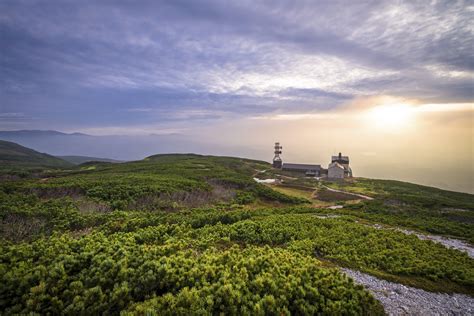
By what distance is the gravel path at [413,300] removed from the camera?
25.8 feet

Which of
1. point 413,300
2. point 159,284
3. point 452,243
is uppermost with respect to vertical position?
point 159,284

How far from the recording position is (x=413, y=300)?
8.41 metres

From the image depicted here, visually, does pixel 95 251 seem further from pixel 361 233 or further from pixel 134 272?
pixel 361 233

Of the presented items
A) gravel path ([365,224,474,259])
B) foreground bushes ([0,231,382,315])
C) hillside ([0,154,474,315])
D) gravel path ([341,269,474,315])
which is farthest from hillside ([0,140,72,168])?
gravel path ([365,224,474,259])

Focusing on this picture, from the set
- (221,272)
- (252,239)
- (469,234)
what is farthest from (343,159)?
(221,272)

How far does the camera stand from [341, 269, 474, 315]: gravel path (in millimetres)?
7863

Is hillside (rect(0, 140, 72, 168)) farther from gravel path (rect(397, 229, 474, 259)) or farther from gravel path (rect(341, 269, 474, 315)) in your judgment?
gravel path (rect(397, 229, 474, 259))

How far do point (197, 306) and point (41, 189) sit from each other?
27.2 m

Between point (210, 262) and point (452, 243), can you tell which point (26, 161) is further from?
point (452, 243)

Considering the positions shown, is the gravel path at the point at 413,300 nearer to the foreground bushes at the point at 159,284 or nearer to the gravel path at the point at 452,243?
the foreground bushes at the point at 159,284

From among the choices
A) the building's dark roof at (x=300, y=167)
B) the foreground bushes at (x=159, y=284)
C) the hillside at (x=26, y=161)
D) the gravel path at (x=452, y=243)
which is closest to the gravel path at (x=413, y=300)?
the foreground bushes at (x=159, y=284)

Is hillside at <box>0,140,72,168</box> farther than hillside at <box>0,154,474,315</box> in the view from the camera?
Yes

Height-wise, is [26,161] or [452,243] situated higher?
[452,243]

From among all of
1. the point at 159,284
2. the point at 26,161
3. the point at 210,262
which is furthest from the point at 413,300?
the point at 26,161
